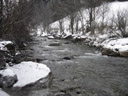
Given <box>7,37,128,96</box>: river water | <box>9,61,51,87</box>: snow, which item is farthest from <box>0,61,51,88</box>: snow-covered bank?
<box>7,37,128,96</box>: river water

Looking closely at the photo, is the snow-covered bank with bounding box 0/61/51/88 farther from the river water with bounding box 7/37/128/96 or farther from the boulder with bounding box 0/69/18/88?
the river water with bounding box 7/37/128/96

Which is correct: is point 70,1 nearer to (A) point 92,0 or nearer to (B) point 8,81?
(A) point 92,0

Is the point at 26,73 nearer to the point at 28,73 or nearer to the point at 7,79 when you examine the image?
the point at 28,73

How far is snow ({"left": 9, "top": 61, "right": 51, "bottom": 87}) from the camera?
655cm

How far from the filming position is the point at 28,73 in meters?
7.23

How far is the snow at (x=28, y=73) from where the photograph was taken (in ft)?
21.5

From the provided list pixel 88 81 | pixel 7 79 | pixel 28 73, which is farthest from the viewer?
pixel 88 81

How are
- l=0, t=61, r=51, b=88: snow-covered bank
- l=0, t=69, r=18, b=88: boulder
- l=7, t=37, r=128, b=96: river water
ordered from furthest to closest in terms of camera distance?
l=0, t=61, r=51, b=88: snow-covered bank
l=0, t=69, r=18, b=88: boulder
l=7, t=37, r=128, b=96: river water

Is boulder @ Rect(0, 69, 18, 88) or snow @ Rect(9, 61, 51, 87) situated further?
snow @ Rect(9, 61, 51, 87)

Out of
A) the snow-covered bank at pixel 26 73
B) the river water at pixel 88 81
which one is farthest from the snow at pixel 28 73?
the river water at pixel 88 81

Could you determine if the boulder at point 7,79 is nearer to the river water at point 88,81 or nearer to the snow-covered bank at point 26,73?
the snow-covered bank at point 26,73

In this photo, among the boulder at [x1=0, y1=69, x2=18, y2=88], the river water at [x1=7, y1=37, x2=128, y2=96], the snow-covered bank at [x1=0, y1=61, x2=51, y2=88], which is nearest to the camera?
the river water at [x1=7, y1=37, x2=128, y2=96]

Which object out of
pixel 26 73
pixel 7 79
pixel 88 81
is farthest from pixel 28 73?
pixel 88 81

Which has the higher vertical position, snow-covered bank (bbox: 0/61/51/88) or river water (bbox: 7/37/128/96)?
snow-covered bank (bbox: 0/61/51/88)
